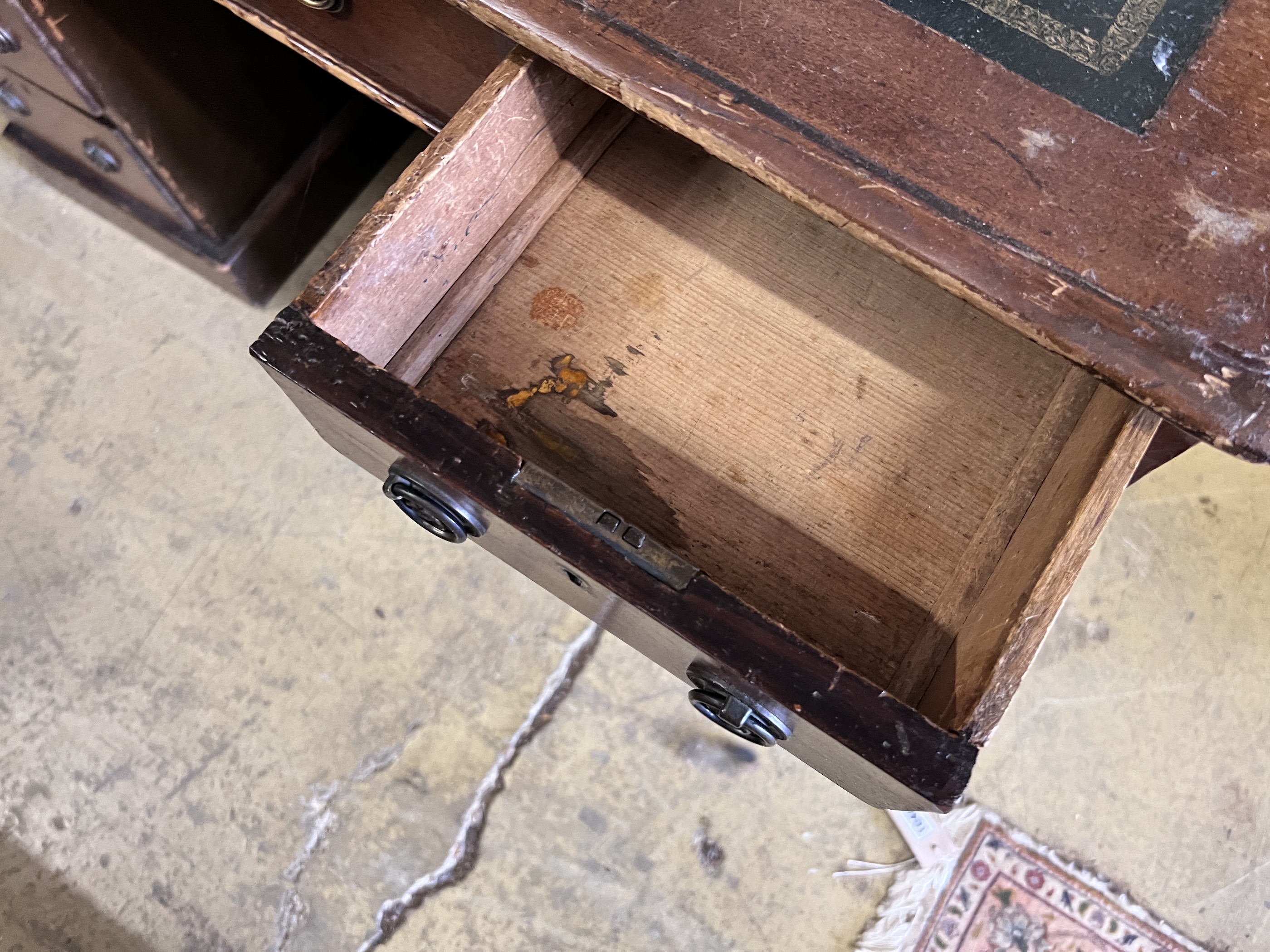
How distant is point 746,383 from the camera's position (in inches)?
33.4

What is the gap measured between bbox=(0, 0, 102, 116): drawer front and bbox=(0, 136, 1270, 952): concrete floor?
451mm

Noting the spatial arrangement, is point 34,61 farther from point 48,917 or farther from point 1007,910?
point 1007,910

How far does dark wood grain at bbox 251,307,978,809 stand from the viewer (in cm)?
58

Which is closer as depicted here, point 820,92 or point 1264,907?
point 820,92

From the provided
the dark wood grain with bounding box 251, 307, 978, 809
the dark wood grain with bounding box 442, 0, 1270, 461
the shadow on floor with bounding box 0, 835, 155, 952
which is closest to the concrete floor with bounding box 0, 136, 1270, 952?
the shadow on floor with bounding box 0, 835, 155, 952

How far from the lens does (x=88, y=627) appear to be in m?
1.36

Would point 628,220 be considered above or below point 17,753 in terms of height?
above

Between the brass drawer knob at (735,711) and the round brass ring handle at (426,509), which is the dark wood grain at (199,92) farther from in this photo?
the brass drawer knob at (735,711)

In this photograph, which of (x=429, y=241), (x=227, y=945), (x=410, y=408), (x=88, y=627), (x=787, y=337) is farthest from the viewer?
(x=88, y=627)

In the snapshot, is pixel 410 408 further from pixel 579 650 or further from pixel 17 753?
pixel 17 753

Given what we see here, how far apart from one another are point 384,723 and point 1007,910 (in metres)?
0.95

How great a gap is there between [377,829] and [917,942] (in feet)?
2.61

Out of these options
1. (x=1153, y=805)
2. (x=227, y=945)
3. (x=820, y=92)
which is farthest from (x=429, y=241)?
(x=1153, y=805)

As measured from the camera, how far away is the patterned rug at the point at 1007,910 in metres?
1.28
